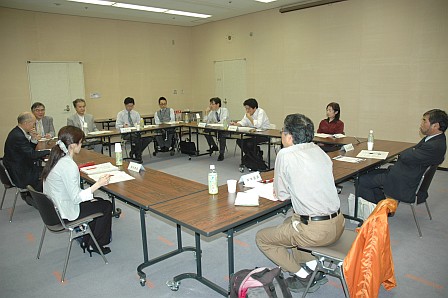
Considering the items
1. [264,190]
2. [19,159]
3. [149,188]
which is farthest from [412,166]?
[19,159]

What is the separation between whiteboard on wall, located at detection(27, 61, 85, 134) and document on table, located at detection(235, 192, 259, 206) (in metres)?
6.71

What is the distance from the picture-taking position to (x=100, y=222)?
308 cm

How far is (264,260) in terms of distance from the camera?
9.67 ft

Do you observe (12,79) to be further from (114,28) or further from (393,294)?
(393,294)

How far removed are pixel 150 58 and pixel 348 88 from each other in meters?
5.26

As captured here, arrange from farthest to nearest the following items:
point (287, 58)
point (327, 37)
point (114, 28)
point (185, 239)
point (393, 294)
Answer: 1. point (114, 28)
2. point (287, 58)
3. point (327, 37)
4. point (185, 239)
5. point (393, 294)

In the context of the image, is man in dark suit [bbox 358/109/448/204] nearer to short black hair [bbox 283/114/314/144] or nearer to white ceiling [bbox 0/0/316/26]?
short black hair [bbox 283/114/314/144]

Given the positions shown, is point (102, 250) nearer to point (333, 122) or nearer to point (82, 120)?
point (82, 120)

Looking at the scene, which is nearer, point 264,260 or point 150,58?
point 264,260

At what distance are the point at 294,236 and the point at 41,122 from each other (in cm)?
494

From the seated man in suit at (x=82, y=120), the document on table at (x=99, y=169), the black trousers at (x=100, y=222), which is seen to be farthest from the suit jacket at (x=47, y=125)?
the black trousers at (x=100, y=222)

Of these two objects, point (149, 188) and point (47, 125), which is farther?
point (47, 125)

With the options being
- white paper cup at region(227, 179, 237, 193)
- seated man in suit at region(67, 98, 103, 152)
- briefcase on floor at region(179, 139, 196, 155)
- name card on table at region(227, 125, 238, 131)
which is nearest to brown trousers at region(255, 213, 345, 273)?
white paper cup at region(227, 179, 237, 193)

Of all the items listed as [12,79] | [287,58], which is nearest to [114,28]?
[12,79]
